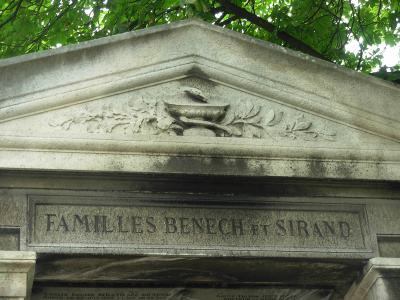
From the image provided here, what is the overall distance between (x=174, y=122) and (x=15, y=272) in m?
1.63

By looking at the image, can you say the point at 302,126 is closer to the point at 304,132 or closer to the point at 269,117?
the point at 304,132

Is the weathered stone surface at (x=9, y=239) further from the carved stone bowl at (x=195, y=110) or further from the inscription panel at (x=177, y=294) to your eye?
the carved stone bowl at (x=195, y=110)

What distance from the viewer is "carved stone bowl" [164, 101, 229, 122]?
19.6 feet

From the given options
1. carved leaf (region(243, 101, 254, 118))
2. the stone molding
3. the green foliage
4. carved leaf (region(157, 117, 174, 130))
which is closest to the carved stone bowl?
carved leaf (region(157, 117, 174, 130))

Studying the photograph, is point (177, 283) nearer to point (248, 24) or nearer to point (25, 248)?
point (25, 248)

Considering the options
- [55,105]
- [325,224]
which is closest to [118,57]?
[55,105]

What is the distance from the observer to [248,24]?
10289 mm

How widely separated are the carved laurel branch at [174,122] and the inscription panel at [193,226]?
1.78 feet

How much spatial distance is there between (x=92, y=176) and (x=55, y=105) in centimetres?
63

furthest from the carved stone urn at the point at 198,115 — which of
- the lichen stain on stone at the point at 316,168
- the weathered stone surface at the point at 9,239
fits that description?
the weathered stone surface at the point at 9,239

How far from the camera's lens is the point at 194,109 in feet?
19.7

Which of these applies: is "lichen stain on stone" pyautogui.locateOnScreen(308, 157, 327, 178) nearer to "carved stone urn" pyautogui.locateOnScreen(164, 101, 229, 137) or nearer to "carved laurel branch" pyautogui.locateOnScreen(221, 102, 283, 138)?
"carved laurel branch" pyautogui.locateOnScreen(221, 102, 283, 138)

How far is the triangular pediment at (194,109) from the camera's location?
18.7 feet

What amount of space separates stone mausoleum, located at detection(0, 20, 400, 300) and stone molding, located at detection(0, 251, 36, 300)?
0.04 feet
